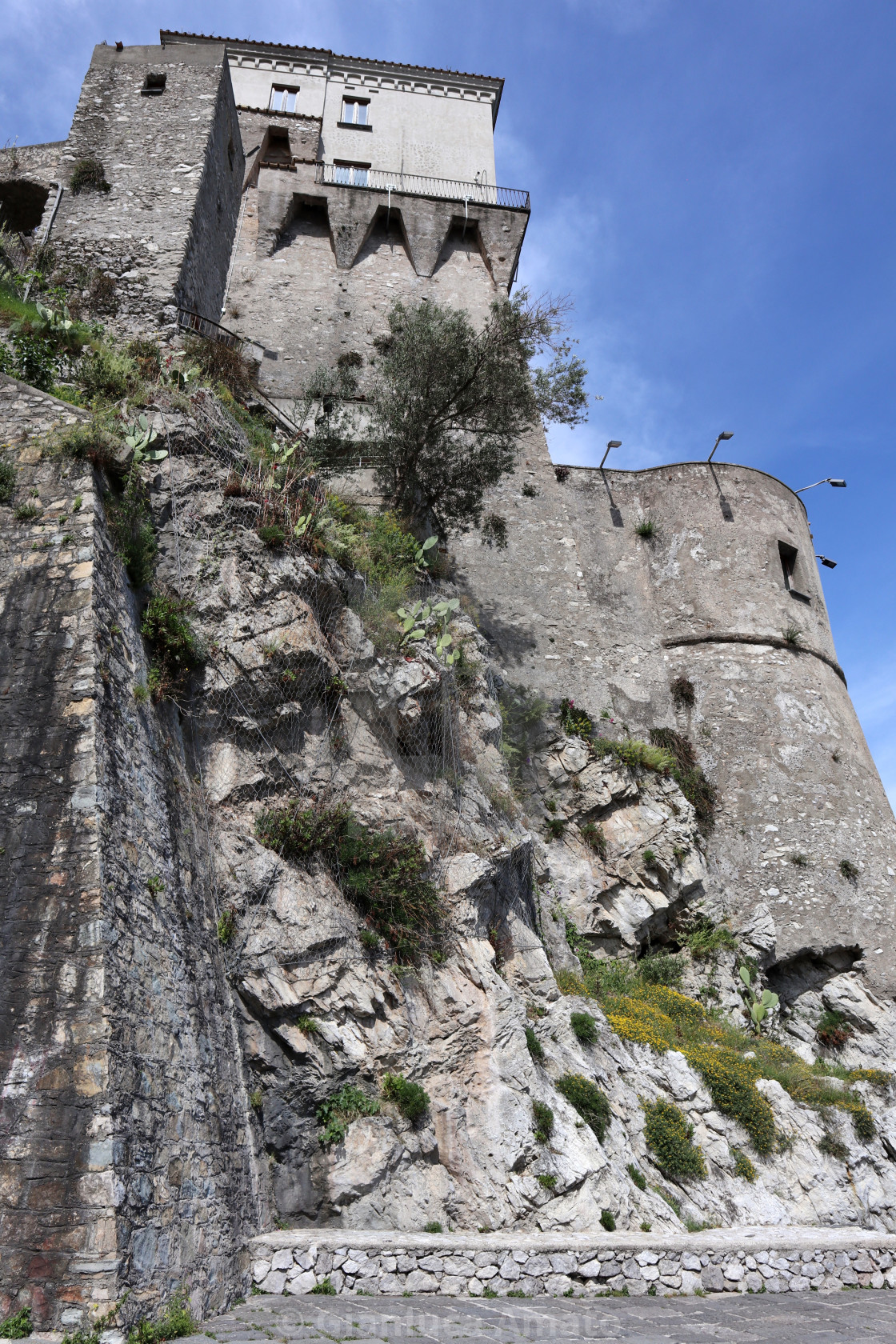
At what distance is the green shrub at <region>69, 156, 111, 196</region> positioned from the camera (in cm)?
1374

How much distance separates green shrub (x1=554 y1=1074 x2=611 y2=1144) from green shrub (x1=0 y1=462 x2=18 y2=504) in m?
7.84

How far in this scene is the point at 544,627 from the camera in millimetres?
17422

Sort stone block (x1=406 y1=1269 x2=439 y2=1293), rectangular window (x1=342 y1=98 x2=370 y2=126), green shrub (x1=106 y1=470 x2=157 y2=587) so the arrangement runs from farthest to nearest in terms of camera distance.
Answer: rectangular window (x1=342 y1=98 x2=370 y2=126) < green shrub (x1=106 y1=470 x2=157 y2=587) < stone block (x1=406 y1=1269 x2=439 y2=1293)

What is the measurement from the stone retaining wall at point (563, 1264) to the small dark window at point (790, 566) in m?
13.0

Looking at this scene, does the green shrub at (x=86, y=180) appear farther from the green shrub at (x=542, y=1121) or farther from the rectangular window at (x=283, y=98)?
the green shrub at (x=542, y=1121)

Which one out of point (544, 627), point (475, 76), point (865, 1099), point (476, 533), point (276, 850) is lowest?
point (865, 1099)

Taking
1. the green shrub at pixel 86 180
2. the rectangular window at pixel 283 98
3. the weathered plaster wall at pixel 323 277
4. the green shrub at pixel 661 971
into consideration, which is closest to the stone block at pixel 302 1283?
the green shrub at pixel 661 971

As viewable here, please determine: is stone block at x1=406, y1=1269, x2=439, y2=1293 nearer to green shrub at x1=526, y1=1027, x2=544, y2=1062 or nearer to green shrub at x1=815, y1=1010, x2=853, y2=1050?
green shrub at x1=526, y1=1027, x2=544, y2=1062

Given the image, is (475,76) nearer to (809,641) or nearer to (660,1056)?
(809,641)

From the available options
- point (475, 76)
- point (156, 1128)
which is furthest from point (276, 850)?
point (475, 76)

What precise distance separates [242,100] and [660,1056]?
25063 mm

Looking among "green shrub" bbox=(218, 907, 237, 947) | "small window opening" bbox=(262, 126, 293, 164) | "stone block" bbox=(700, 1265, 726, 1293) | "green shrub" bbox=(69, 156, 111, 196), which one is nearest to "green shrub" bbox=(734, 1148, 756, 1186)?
"stone block" bbox=(700, 1265, 726, 1293)

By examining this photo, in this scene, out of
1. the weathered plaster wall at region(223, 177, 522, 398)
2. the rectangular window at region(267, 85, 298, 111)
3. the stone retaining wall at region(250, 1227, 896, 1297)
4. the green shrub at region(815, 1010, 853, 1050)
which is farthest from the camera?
the rectangular window at region(267, 85, 298, 111)

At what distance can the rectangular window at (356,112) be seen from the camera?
23.7 meters
